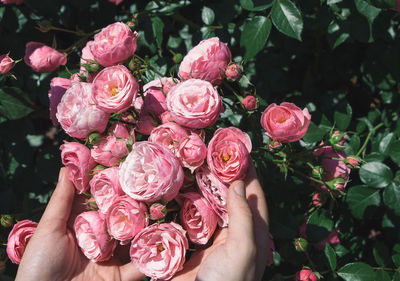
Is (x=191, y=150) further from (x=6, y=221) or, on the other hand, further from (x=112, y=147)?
(x=6, y=221)

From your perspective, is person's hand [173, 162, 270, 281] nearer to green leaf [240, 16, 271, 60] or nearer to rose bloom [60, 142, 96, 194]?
rose bloom [60, 142, 96, 194]

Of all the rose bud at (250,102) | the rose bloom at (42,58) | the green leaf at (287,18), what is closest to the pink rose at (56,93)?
the rose bloom at (42,58)

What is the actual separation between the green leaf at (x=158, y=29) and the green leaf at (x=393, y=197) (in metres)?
1.32

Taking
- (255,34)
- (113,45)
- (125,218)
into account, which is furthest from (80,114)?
(255,34)

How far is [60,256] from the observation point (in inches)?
60.5

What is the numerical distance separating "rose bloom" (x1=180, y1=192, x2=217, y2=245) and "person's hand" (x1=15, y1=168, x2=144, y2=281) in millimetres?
416

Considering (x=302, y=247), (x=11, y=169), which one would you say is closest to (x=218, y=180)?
(x=302, y=247)

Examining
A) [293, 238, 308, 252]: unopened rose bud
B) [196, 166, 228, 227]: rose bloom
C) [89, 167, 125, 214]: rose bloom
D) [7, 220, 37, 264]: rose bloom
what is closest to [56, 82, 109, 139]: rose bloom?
[89, 167, 125, 214]: rose bloom

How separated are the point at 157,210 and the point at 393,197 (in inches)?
46.8

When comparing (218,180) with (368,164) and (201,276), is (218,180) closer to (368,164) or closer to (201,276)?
(201,276)

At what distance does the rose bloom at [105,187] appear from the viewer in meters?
1.33

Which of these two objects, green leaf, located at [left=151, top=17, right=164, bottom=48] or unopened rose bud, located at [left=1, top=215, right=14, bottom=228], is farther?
green leaf, located at [left=151, top=17, right=164, bottom=48]

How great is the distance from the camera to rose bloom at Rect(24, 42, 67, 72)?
5.73 ft

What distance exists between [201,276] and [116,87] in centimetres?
76
